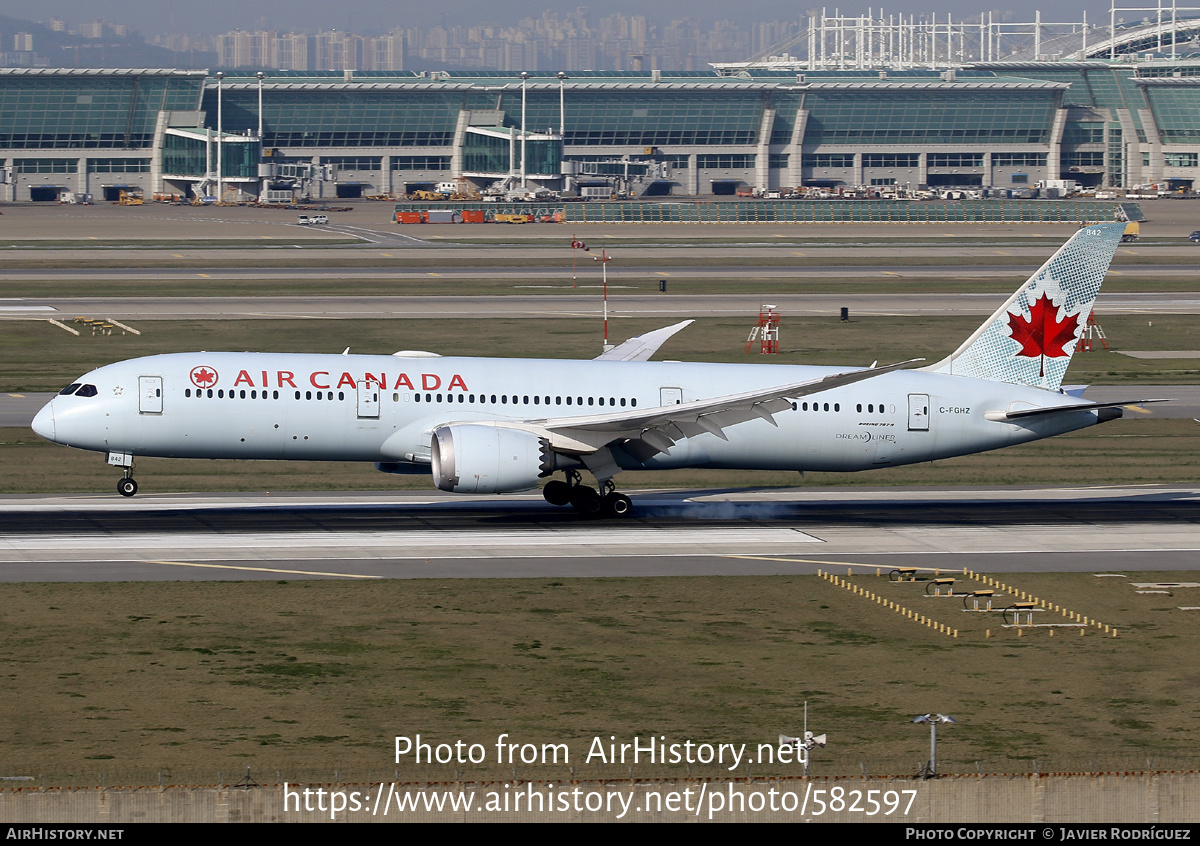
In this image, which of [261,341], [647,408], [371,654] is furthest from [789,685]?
[261,341]

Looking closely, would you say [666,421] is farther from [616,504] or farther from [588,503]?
[588,503]

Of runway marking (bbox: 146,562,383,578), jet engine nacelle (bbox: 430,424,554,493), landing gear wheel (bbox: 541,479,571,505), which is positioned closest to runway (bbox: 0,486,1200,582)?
runway marking (bbox: 146,562,383,578)

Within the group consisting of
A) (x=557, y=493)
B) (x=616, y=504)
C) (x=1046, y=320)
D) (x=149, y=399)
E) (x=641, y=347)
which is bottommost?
(x=616, y=504)

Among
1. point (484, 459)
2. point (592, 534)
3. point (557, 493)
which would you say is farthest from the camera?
point (557, 493)

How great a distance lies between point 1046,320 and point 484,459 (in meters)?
20.1

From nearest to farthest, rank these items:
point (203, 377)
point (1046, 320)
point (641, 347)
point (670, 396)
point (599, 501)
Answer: point (203, 377)
point (670, 396)
point (599, 501)
point (1046, 320)
point (641, 347)

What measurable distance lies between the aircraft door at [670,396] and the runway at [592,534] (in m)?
3.97

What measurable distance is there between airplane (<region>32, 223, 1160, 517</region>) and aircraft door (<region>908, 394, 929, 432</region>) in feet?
0.22

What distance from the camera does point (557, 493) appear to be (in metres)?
51.5

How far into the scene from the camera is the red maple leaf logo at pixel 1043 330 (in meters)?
51.7

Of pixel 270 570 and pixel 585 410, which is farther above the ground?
pixel 585 410

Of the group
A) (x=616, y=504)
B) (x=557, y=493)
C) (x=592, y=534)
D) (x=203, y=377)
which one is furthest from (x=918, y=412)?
(x=203, y=377)

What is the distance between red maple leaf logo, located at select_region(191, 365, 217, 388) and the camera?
157ft
